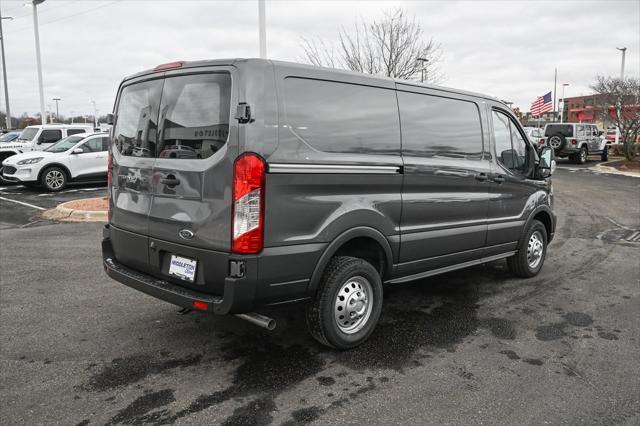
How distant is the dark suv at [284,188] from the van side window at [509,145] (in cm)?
68

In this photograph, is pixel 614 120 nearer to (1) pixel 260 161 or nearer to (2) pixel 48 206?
(2) pixel 48 206

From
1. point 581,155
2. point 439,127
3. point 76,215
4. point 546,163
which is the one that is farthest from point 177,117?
point 581,155

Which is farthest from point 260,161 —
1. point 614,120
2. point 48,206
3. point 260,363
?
point 614,120

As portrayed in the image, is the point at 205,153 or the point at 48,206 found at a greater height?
the point at 205,153

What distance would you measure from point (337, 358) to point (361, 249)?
86 cm

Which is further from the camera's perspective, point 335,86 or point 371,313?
point 371,313

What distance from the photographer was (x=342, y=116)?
12.2ft

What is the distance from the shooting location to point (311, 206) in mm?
3477

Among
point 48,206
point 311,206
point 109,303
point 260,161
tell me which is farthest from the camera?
point 48,206

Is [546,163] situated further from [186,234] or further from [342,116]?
[186,234]

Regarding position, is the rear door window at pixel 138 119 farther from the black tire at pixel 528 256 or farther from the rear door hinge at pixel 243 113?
the black tire at pixel 528 256

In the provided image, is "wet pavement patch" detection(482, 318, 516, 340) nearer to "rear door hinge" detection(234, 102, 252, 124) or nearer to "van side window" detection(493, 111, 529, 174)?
"van side window" detection(493, 111, 529, 174)

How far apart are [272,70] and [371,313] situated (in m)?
1.99

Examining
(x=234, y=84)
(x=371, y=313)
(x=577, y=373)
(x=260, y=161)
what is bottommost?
(x=577, y=373)
